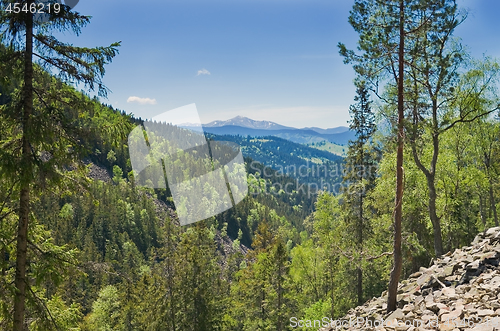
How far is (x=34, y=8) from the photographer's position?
627cm

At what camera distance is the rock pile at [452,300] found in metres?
7.10

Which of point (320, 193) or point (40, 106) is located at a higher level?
point (40, 106)

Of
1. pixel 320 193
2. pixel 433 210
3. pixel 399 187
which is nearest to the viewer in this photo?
pixel 399 187

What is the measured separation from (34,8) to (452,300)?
11.4 meters

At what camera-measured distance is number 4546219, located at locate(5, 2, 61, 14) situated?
620cm

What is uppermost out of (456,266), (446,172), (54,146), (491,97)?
(491,97)

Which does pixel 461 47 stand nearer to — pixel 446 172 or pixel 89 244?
pixel 446 172

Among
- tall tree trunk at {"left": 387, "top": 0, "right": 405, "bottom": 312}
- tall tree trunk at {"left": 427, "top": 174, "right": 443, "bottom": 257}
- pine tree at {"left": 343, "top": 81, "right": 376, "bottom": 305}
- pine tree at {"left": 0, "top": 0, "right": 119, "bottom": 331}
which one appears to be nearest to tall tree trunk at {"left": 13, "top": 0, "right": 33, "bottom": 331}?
pine tree at {"left": 0, "top": 0, "right": 119, "bottom": 331}

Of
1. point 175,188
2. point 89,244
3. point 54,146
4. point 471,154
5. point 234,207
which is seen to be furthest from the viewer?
point 175,188

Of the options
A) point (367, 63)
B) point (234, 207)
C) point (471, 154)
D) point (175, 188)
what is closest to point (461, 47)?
point (367, 63)

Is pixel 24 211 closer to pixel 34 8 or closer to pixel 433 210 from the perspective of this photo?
pixel 34 8

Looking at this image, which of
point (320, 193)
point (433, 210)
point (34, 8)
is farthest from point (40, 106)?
point (320, 193)

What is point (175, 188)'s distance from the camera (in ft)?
488

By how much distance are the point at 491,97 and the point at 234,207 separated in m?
125
